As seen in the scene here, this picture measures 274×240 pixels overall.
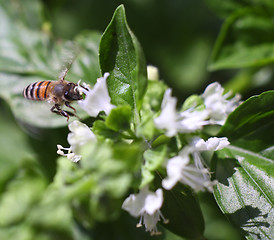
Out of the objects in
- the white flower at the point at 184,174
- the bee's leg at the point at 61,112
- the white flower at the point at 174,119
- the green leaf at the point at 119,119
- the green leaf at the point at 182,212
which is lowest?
the green leaf at the point at 182,212

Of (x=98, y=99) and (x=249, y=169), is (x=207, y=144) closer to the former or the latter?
(x=249, y=169)

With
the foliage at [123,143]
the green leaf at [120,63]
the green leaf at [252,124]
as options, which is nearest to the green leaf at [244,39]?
the foliage at [123,143]

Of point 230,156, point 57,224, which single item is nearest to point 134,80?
point 230,156

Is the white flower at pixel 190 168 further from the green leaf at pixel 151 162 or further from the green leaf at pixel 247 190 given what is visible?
the green leaf at pixel 247 190

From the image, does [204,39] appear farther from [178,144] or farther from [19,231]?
[19,231]

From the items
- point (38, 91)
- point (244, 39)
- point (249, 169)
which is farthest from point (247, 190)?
point (244, 39)

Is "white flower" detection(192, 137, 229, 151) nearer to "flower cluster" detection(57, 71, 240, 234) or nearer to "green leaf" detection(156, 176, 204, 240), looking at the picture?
"flower cluster" detection(57, 71, 240, 234)
